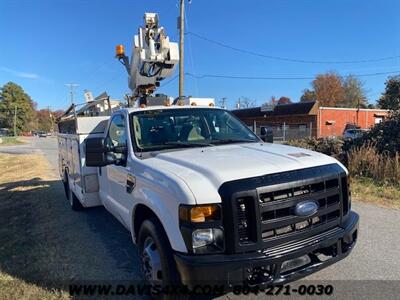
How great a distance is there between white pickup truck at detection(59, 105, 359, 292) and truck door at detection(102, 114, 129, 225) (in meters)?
0.11

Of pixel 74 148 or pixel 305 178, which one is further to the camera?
pixel 74 148

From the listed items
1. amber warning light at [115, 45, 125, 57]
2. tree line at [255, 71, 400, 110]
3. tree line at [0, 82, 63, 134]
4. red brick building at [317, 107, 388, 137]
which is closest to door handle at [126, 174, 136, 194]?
amber warning light at [115, 45, 125, 57]

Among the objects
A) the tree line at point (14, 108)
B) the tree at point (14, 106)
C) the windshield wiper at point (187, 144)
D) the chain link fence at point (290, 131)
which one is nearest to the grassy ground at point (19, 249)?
the windshield wiper at point (187, 144)

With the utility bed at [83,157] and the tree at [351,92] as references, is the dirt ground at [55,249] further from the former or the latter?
the tree at [351,92]

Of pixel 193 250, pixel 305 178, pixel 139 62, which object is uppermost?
pixel 139 62

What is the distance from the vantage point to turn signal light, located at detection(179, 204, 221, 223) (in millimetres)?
2865

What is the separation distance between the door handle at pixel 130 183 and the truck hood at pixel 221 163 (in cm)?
37

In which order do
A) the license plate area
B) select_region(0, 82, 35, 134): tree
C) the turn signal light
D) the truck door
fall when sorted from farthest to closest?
select_region(0, 82, 35, 134): tree
the truck door
the license plate area
the turn signal light

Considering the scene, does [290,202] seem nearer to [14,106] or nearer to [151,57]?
[151,57]

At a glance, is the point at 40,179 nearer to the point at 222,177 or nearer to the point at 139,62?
the point at 139,62

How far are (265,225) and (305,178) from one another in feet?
1.82

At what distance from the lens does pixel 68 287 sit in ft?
13.4

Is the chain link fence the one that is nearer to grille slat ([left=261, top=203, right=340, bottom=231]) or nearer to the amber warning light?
the amber warning light

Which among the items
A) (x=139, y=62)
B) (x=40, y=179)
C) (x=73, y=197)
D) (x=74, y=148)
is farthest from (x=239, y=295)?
(x=40, y=179)
